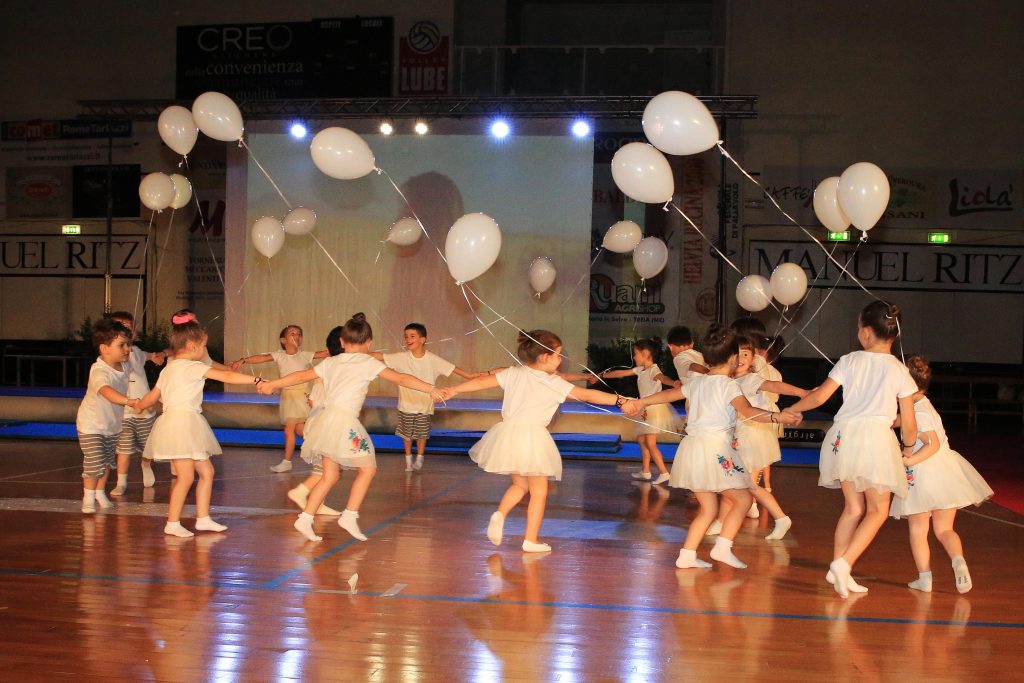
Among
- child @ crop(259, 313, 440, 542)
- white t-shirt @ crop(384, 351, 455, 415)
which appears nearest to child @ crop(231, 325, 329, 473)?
white t-shirt @ crop(384, 351, 455, 415)

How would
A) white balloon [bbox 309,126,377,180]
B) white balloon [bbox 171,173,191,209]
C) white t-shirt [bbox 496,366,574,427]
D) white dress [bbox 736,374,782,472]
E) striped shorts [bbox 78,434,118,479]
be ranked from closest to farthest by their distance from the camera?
white t-shirt [bbox 496,366,574,427]
white dress [bbox 736,374,782,472]
striped shorts [bbox 78,434,118,479]
white balloon [bbox 309,126,377,180]
white balloon [bbox 171,173,191,209]

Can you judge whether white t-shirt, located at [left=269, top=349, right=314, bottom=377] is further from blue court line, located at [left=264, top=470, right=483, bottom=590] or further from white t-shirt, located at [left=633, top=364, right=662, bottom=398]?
white t-shirt, located at [left=633, top=364, right=662, bottom=398]

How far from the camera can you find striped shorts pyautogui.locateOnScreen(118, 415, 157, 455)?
7.14 meters

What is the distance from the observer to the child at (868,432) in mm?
4492

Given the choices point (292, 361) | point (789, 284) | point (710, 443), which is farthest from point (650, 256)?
point (710, 443)

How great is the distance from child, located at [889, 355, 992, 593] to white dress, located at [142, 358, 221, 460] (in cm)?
379

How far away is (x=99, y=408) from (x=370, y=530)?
2.02m

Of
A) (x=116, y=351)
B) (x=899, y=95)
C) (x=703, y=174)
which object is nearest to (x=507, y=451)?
(x=116, y=351)

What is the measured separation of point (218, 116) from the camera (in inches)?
362

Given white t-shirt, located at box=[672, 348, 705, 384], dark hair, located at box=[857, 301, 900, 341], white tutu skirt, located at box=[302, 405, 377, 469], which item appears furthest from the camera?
white t-shirt, located at box=[672, 348, 705, 384]

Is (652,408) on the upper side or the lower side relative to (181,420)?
lower

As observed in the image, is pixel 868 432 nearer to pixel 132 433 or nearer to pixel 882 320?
pixel 882 320

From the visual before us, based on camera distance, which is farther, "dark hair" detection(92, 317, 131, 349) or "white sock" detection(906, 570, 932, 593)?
"dark hair" detection(92, 317, 131, 349)

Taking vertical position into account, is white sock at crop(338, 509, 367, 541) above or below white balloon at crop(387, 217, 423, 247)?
below
